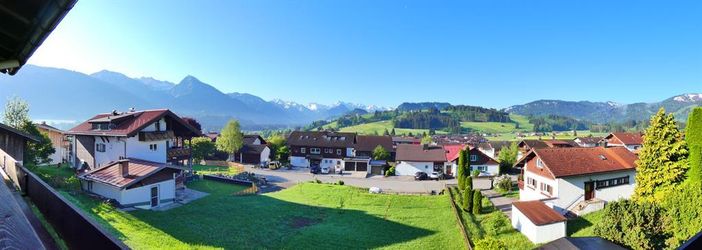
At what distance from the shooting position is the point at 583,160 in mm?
30781

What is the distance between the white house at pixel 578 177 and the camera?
2844 centimetres

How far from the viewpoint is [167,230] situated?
19.7 meters

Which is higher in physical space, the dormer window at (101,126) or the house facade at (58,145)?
the dormer window at (101,126)

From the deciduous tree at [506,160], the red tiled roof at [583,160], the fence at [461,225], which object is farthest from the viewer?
the deciduous tree at [506,160]

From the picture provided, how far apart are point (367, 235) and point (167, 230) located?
11707 mm

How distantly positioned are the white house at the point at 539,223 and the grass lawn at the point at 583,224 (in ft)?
4.34

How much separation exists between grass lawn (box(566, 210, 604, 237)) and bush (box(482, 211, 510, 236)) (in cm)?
398

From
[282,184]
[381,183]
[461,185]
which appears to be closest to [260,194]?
[282,184]

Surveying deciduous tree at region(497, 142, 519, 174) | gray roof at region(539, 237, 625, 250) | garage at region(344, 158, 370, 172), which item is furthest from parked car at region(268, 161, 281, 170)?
gray roof at region(539, 237, 625, 250)

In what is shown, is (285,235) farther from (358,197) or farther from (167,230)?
A: (358,197)

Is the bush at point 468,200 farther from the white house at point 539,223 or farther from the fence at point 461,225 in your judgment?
the white house at point 539,223

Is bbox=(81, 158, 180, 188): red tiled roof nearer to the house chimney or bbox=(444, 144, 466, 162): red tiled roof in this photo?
the house chimney

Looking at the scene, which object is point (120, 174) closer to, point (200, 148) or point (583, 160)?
point (200, 148)

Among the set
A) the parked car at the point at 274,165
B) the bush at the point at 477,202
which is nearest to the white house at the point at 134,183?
the bush at the point at 477,202
